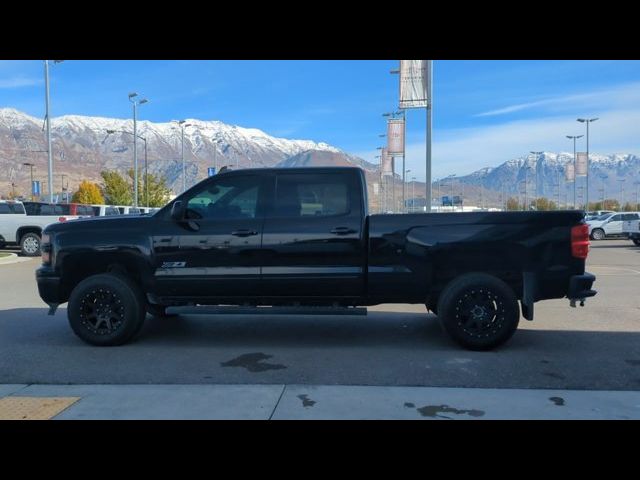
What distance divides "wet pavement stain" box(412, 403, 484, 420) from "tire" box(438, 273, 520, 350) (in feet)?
5.79

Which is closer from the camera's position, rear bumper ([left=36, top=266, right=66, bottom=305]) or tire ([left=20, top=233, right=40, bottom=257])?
rear bumper ([left=36, top=266, right=66, bottom=305])

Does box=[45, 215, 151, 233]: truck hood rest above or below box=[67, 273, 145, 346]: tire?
above

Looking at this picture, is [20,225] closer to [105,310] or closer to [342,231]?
[105,310]

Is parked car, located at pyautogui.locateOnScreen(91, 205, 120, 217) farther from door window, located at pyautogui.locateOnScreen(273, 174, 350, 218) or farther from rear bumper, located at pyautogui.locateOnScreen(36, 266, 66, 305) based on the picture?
door window, located at pyautogui.locateOnScreen(273, 174, 350, 218)

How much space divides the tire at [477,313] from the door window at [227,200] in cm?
251

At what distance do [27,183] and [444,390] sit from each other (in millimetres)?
172042

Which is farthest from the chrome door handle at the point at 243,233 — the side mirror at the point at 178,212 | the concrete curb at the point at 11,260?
the concrete curb at the point at 11,260

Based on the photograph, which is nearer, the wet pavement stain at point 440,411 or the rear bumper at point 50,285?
the wet pavement stain at point 440,411

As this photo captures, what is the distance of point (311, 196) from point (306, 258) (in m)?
0.77

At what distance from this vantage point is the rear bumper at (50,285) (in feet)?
22.2

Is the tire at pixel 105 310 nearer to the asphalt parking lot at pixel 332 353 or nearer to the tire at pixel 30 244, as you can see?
the asphalt parking lot at pixel 332 353

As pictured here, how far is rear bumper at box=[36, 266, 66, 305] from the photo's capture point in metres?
6.77

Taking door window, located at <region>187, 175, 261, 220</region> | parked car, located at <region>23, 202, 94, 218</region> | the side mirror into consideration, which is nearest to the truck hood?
the side mirror
